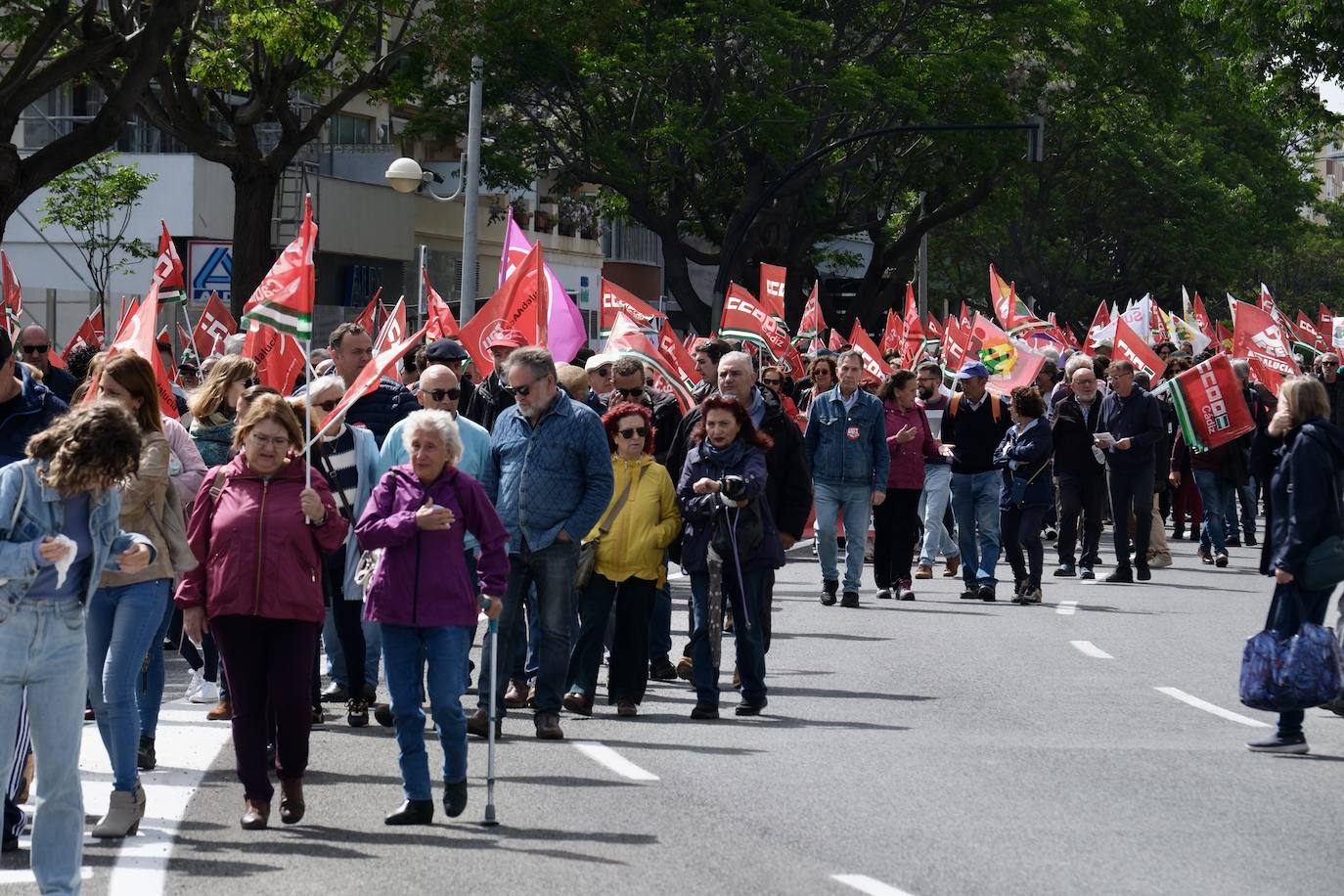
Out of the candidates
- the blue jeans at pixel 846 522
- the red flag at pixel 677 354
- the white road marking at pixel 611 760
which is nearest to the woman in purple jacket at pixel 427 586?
the white road marking at pixel 611 760

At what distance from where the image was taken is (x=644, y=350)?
1689 cm

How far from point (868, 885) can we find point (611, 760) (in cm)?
280

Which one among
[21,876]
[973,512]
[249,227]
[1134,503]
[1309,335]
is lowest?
[21,876]

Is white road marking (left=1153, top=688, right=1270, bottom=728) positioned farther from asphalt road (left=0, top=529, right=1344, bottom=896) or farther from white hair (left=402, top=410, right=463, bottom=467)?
white hair (left=402, top=410, right=463, bottom=467)

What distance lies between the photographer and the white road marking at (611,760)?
938 cm

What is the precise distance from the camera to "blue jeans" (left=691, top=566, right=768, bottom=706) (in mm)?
11133

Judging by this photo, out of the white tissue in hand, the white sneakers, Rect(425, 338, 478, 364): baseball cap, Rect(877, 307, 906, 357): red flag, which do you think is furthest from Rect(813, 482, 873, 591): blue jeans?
Rect(877, 307, 906, 357): red flag

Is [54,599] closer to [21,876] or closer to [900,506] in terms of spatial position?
[21,876]

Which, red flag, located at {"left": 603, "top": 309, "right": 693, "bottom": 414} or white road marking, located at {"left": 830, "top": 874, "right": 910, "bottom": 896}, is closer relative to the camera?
white road marking, located at {"left": 830, "top": 874, "right": 910, "bottom": 896}

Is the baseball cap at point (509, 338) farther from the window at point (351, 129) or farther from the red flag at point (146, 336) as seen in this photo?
the window at point (351, 129)

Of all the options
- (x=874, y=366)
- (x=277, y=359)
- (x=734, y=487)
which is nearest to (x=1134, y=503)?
(x=874, y=366)

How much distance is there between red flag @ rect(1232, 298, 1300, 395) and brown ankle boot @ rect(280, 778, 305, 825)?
673 inches

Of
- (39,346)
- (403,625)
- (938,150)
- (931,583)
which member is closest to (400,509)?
(403,625)

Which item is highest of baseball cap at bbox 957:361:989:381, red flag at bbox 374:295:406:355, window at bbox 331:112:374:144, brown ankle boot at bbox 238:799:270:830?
window at bbox 331:112:374:144
